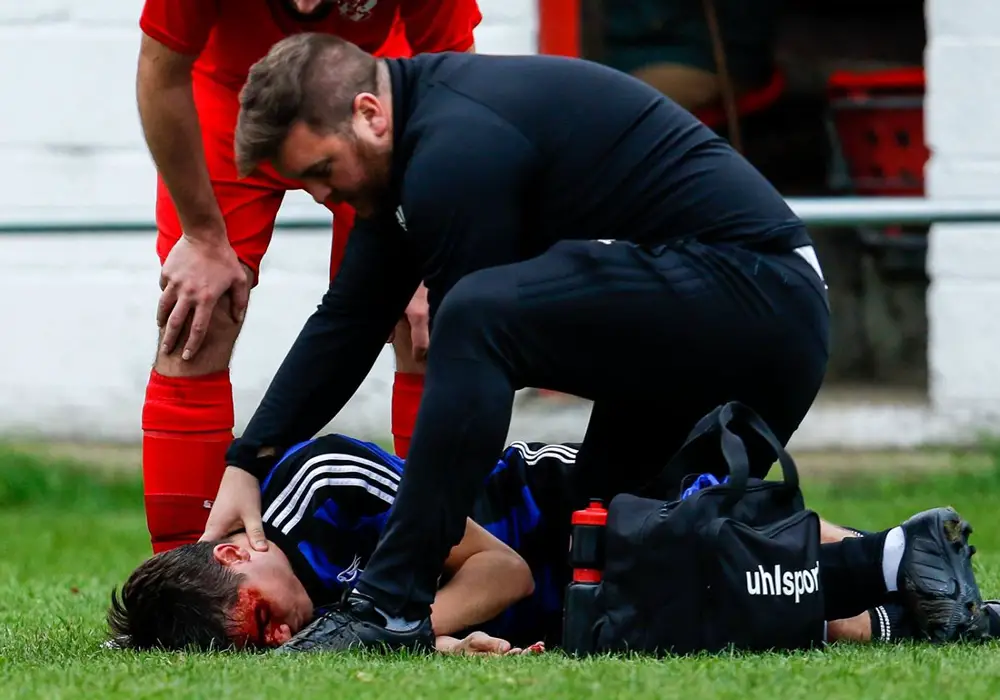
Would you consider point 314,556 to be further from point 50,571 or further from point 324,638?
point 50,571

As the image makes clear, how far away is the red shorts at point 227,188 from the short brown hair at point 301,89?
815 mm

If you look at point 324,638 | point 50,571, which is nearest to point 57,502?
point 50,571

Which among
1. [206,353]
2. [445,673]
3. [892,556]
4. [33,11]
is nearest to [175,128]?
[206,353]

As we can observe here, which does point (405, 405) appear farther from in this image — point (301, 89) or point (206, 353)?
point (301, 89)

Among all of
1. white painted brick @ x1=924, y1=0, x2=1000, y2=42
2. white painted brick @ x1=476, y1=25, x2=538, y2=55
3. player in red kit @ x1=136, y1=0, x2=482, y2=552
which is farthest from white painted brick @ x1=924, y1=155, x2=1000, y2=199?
player in red kit @ x1=136, y1=0, x2=482, y2=552

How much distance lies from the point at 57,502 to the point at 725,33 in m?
2.94

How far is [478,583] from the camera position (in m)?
3.27

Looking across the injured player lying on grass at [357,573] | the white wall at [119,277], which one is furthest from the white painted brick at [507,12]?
the injured player lying on grass at [357,573]

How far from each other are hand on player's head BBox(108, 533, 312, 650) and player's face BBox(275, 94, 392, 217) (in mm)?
696

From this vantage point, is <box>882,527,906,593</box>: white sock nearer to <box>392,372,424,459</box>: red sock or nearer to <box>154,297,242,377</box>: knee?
<box>392,372,424,459</box>: red sock

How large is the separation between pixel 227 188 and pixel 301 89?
0.96 metres

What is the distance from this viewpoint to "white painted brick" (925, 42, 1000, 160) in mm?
6105

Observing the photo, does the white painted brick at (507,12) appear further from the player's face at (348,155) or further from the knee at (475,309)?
the knee at (475,309)

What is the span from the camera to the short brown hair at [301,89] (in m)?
3.02
